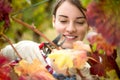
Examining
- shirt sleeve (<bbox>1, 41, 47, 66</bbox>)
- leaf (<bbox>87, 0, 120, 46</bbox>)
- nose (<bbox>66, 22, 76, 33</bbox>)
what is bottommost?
shirt sleeve (<bbox>1, 41, 47, 66</bbox>)

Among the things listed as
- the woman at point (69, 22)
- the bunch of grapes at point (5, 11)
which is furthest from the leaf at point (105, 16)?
the woman at point (69, 22)

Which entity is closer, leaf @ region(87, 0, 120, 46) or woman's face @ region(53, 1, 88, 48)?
leaf @ region(87, 0, 120, 46)

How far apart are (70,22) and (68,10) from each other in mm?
58

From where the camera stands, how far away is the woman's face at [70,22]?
1053 mm

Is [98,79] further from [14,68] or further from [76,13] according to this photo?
[76,13]

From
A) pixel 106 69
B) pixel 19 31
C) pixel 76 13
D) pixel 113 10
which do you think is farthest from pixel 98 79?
pixel 19 31

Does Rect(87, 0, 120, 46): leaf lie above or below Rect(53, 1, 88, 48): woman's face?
above

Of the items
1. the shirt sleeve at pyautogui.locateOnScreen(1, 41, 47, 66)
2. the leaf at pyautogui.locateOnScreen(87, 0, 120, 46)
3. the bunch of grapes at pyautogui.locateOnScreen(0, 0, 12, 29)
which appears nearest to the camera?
the leaf at pyautogui.locateOnScreen(87, 0, 120, 46)

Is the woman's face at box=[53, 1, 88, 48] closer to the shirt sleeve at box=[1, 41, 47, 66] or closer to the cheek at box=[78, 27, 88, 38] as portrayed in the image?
the cheek at box=[78, 27, 88, 38]

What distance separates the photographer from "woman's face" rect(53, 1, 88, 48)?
1.05 metres

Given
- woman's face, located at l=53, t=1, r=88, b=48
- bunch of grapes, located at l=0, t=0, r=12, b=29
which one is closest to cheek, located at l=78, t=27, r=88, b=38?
woman's face, located at l=53, t=1, r=88, b=48

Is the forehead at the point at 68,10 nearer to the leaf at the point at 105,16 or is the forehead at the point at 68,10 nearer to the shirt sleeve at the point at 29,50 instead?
the shirt sleeve at the point at 29,50

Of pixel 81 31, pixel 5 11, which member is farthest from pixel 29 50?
pixel 5 11

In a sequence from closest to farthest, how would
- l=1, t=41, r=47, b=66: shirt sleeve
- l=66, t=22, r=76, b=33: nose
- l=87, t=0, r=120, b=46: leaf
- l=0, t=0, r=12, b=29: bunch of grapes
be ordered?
l=87, t=0, r=120, b=46: leaf → l=0, t=0, r=12, b=29: bunch of grapes → l=66, t=22, r=76, b=33: nose → l=1, t=41, r=47, b=66: shirt sleeve
